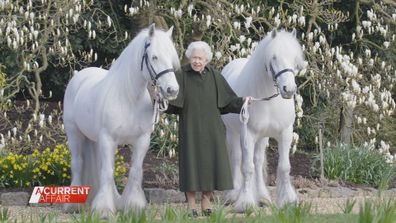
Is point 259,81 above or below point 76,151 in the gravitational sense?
above

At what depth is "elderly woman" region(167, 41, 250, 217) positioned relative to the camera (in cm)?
714

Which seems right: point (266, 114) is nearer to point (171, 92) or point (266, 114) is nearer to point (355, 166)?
point (171, 92)

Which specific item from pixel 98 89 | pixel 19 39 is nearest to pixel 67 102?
pixel 98 89

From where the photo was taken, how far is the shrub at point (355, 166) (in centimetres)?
1016

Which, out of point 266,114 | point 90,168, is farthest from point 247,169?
point 90,168

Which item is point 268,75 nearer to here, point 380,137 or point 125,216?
point 125,216

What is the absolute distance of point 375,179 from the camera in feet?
33.3

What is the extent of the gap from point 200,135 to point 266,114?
2.37ft

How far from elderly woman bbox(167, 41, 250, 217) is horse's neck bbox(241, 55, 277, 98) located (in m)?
0.50

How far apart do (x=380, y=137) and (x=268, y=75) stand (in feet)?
19.8

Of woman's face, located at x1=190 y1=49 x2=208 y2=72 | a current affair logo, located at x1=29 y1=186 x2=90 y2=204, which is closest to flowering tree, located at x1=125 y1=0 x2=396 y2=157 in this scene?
woman's face, located at x1=190 y1=49 x2=208 y2=72

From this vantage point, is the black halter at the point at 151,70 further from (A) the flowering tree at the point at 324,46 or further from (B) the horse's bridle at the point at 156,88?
(A) the flowering tree at the point at 324,46

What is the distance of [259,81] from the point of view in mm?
7629

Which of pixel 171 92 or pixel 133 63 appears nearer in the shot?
pixel 171 92
